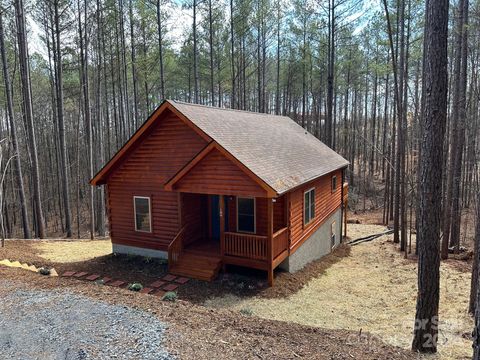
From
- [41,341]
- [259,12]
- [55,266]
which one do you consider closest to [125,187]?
[55,266]

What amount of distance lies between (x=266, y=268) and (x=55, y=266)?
23.0 feet

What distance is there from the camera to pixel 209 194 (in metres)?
11.1

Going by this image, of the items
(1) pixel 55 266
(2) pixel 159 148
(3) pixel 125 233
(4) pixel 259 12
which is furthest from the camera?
(4) pixel 259 12

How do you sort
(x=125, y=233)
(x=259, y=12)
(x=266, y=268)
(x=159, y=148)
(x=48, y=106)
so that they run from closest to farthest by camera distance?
(x=266, y=268) < (x=159, y=148) < (x=125, y=233) < (x=259, y=12) < (x=48, y=106)

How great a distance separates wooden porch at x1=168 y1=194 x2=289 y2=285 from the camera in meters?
9.98

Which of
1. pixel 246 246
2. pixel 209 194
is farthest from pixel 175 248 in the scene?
pixel 246 246

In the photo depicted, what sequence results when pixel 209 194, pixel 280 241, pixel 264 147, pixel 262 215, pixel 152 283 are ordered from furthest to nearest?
pixel 264 147, pixel 209 194, pixel 262 215, pixel 280 241, pixel 152 283

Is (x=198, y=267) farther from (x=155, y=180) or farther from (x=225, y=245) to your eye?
(x=155, y=180)

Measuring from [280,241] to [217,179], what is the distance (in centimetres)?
280

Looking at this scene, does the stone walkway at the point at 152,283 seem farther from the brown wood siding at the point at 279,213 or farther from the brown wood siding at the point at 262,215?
the brown wood siding at the point at 279,213

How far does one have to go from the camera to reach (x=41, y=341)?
5.45 m

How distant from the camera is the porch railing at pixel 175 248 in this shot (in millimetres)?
10781

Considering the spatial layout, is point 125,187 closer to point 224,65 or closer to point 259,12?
point 224,65

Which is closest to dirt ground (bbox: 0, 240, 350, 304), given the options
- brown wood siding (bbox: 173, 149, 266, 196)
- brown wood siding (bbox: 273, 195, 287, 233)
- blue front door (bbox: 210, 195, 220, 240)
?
brown wood siding (bbox: 273, 195, 287, 233)
